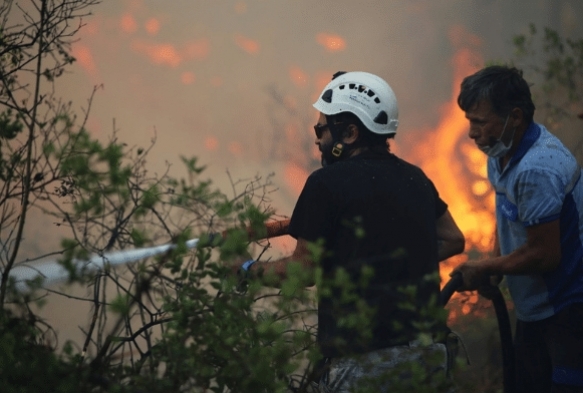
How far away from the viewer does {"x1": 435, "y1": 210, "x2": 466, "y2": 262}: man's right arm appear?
3754mm

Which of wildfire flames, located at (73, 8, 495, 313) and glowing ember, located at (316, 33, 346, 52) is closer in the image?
wildfire flames, located at (73, 8, 495, 313)

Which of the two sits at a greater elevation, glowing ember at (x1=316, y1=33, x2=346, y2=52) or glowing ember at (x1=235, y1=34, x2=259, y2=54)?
glowing ember at (x1=316, y1=33, x2=346, y2=52)

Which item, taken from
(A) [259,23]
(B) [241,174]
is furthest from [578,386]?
(A) [259,23]

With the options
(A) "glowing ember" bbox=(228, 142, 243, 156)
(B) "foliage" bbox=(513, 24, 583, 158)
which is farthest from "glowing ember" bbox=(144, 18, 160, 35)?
(B) "foliage" bbox=(513, 24, 583, 158)

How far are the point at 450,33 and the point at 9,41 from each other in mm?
7252

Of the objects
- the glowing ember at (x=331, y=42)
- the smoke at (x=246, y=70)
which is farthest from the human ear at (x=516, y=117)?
the glowing ember at (x=331, y=42)

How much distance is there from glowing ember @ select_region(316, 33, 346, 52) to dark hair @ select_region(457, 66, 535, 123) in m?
5.27

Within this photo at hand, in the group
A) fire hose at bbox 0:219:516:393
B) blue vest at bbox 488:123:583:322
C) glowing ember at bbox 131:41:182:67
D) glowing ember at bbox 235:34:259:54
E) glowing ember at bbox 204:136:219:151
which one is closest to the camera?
fire hose at bbox 0:219:516:393

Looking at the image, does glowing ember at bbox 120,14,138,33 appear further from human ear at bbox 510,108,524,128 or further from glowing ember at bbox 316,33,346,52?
human ear at bbox 510,108,524,128

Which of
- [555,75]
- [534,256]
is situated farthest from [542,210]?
[555,75]

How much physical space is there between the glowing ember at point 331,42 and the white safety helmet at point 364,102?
18.5ft

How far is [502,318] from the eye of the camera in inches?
158

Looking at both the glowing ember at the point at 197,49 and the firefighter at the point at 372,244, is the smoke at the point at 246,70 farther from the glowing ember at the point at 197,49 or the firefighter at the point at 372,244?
the firefighter at the point at 372,244

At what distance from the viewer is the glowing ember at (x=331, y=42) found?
30.1ft
